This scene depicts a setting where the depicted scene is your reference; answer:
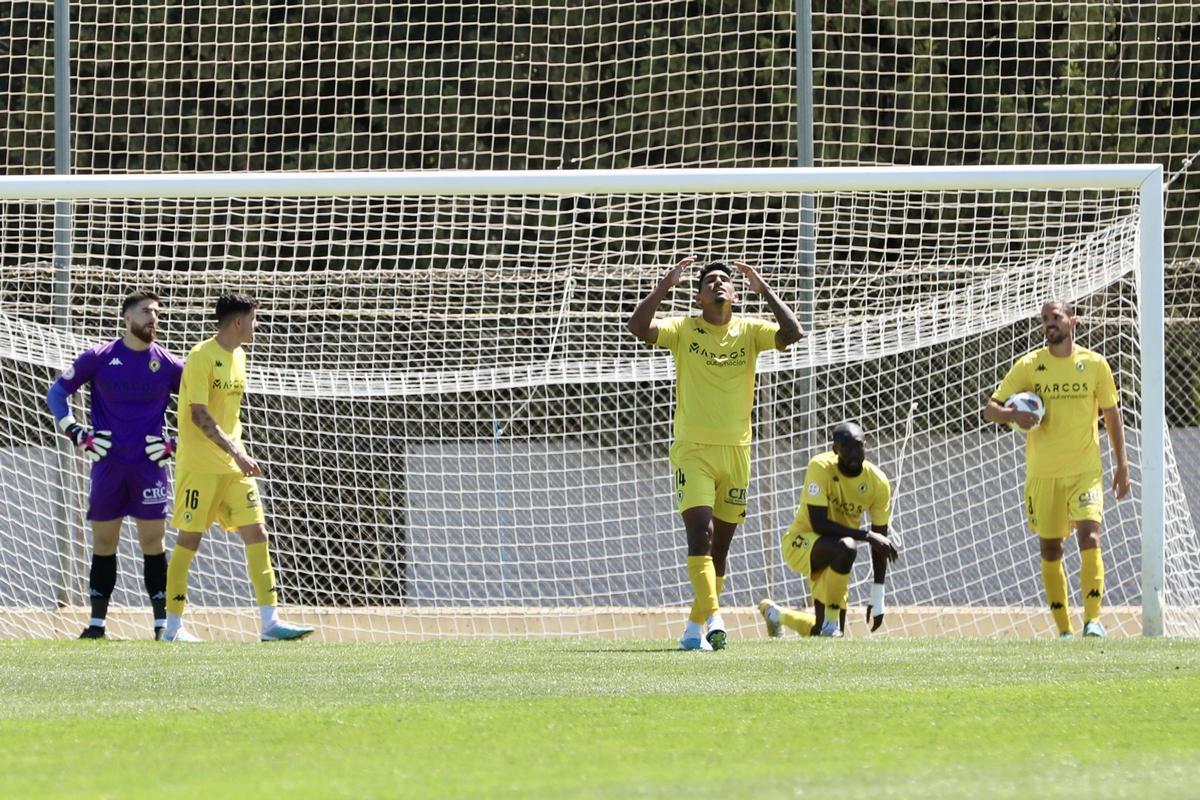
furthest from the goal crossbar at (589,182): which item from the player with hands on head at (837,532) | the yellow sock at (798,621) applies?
the yellow sock at (798,621)

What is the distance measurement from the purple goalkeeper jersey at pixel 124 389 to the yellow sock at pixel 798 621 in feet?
12.6

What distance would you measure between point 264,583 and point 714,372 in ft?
8.83

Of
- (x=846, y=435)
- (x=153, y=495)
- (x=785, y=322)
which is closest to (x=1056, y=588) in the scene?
(x=846, y=435)

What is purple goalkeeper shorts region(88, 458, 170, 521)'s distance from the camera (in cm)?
927

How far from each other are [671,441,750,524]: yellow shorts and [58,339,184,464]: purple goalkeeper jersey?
113 inches

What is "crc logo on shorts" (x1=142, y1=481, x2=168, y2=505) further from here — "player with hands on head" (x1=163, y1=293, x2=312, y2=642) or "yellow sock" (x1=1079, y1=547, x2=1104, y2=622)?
"yellow sock" (x1=1079, y1=547, x2=1104, y2=622)

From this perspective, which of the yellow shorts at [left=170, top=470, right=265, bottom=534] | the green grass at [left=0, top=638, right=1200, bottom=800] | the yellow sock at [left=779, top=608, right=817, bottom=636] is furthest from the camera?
the yellow sock at [left=779, top=608, right=817, bottom=636]

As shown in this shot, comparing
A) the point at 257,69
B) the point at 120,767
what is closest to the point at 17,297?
the point at 257,69

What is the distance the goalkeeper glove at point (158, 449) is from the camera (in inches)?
364

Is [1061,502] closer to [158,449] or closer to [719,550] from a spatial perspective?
[719,550]

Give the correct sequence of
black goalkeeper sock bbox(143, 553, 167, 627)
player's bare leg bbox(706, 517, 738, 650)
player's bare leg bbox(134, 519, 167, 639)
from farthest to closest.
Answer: black goalkeeper sock bbox(143, 553, 167, 627)
player's bare leg bbox(134, 519, 167, 639)
player's bare leg bbox(706, 517, 738, 650)

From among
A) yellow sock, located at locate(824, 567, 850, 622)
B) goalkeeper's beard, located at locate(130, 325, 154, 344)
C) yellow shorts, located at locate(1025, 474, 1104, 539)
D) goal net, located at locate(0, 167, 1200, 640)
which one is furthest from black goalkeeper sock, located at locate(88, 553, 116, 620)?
yellow shorts, located at locate(1025, 474, 1104, 539)

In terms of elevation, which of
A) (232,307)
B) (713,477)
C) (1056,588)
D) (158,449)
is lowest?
(1056,588)

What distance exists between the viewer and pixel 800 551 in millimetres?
10383
